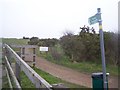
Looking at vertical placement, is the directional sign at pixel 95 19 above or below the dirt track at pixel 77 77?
above

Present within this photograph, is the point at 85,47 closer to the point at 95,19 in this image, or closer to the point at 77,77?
the point at 77,77

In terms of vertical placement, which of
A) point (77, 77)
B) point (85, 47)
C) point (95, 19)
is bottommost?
point (77, 77)

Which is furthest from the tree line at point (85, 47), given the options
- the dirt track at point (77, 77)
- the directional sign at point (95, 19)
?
the directional sign at point (95, 19)

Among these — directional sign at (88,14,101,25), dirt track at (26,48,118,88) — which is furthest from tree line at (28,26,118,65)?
directional sign at (88,14,101,25)

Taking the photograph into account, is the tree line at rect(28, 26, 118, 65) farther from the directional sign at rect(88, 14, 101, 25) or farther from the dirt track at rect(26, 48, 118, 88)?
the directional sign at rect(88, 14, 101, 25)

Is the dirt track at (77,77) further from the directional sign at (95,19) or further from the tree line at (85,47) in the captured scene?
the directional sign at (95,19)

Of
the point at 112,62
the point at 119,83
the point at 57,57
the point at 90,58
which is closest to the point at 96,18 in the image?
→ the point at 119,83

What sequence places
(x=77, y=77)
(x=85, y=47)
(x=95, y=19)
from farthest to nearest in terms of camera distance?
(x=85, y=47)
(x=77, y=77)
(x=95, y=19)

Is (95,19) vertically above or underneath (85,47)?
above

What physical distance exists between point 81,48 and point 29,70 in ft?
66.2

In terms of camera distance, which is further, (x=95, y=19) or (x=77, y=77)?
(x=77, y=77)

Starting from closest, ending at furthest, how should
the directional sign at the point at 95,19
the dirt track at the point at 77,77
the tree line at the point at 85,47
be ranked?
the directional sign at the point at 95,19 < the dirt track at the point at 77,77 < the tree line at the point at 85,47

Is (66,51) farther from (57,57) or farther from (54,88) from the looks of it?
(54,88)

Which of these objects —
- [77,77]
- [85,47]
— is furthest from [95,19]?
[85,47]
